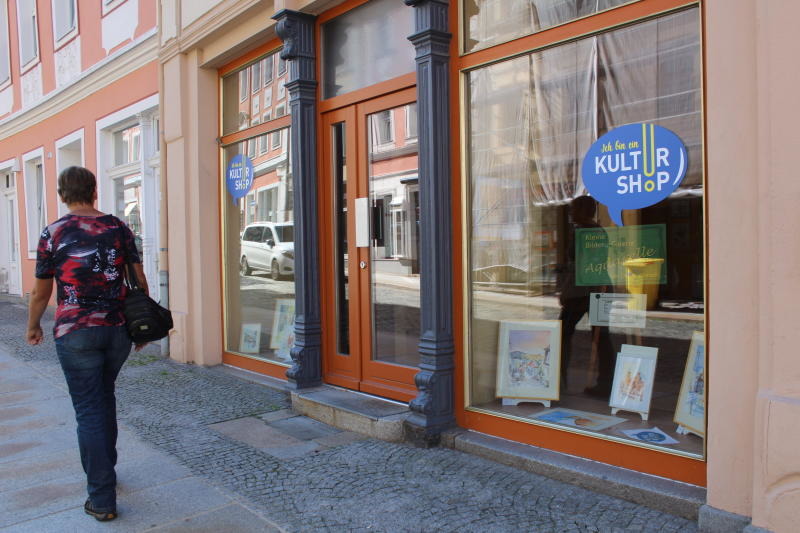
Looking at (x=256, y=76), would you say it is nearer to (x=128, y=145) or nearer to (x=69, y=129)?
(x=128, y=145)

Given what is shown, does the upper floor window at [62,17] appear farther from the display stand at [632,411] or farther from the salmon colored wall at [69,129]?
the display stand at [632,411]

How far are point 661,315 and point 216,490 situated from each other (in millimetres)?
2918

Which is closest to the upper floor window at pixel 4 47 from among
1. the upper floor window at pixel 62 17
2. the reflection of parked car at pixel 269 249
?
the upper floor window at pixel 62 17

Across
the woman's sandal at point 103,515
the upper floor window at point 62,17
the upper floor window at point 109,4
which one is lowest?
the woman's sandal at point 103,515

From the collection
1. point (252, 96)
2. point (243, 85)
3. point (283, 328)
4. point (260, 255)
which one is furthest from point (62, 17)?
point (283, 328)

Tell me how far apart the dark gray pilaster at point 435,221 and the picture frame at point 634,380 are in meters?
1.11

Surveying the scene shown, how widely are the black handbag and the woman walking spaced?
77 mm

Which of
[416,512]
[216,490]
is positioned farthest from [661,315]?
[216,490]

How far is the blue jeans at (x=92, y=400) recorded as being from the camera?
3.61 m

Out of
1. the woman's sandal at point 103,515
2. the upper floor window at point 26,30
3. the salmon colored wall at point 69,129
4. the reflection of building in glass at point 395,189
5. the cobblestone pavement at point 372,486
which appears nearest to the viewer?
the cobblestone pavement at point 372,486

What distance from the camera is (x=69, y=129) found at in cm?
1205

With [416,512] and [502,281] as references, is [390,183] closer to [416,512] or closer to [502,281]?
[502,281]

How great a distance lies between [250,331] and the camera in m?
7.57

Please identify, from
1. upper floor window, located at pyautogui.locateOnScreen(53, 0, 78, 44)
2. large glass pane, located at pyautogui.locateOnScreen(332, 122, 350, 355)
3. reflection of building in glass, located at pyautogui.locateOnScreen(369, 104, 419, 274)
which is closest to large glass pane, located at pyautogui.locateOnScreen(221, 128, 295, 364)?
large glass pane, located at pyautogui.locateOnScreen(332, 122, 350, 355)
